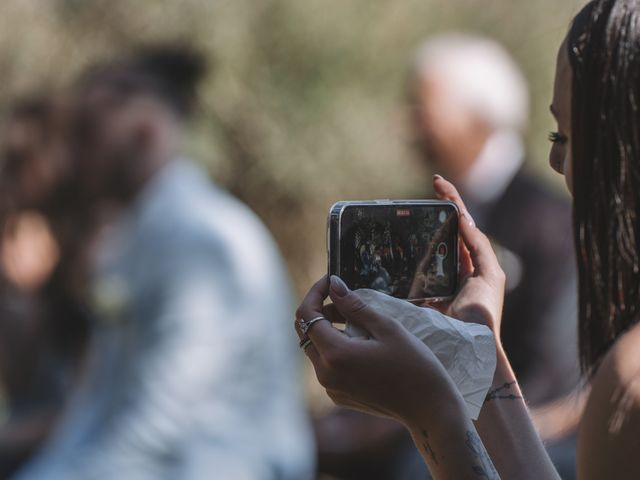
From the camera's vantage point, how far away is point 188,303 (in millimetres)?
3447

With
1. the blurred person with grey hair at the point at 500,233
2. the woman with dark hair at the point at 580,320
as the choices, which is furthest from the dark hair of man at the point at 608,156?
the blurred person with grey hair at the point at 500,233

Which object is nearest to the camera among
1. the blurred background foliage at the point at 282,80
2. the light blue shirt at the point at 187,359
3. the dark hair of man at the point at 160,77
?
the light blue shirt at the point at 187,359

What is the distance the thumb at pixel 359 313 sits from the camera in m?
1.33

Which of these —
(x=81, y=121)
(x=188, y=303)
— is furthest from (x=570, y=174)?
(x=81, y=121)

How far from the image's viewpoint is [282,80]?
258 inches

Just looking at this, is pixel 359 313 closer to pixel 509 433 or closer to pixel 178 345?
pixel 509 433

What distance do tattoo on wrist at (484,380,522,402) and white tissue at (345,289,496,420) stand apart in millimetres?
69

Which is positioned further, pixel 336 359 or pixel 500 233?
pixel 500 233

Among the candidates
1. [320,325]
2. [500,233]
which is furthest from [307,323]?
[500,233]

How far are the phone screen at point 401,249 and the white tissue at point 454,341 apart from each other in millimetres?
54

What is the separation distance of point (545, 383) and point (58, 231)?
216 centimetres

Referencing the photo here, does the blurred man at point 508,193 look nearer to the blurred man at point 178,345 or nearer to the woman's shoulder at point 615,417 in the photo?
the blurred man at point 178,345

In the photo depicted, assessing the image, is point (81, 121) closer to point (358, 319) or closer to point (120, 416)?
point (120, 416)

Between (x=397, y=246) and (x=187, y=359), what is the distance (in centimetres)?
202
